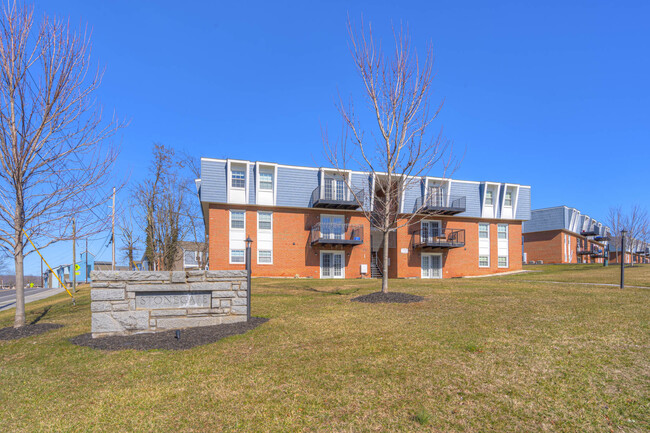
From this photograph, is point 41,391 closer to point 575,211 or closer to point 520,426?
point 520,426

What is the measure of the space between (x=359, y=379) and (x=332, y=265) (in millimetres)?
23449

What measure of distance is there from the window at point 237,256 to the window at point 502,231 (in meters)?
22.1

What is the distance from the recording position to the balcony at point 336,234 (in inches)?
1048

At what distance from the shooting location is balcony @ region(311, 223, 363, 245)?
26.6m

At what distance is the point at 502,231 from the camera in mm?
32500

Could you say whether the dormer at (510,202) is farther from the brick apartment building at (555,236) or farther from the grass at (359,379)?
the grass at (359,379)

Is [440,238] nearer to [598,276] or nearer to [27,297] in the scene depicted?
[598,276]

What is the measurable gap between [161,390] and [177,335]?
2.51 metres

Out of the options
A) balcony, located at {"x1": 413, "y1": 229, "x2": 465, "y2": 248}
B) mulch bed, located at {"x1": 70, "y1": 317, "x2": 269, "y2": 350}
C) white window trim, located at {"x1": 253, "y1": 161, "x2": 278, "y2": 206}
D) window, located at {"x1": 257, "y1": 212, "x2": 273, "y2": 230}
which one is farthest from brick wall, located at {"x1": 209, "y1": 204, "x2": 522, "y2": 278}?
mulch bed, located at {"x1": 70, "y1": 317, "x2": 269, "y2": 350}

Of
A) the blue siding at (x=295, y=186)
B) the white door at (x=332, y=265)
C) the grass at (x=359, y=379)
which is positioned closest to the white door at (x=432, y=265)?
the white door at (x=332, y=265)

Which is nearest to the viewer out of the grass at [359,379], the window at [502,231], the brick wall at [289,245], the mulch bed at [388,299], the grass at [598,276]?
the grass at [359,379]

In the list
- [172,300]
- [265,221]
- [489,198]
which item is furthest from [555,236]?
[172,300]

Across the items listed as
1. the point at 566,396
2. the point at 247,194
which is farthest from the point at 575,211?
the point at 566,396

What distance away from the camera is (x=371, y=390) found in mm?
4570
